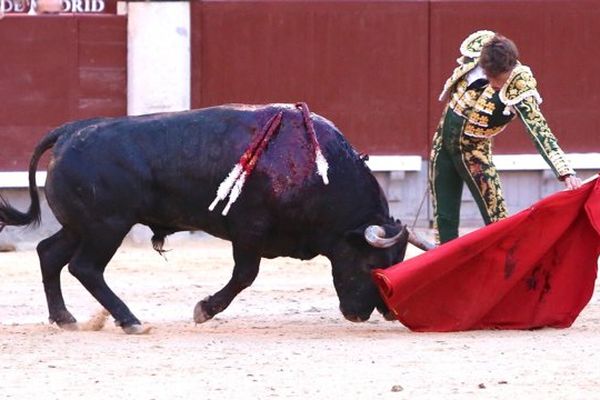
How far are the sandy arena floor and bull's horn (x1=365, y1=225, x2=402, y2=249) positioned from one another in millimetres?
374

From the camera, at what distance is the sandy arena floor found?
245 inches

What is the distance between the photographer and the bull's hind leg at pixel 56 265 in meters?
7.97

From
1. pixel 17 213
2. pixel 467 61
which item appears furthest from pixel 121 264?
pixel 467 61

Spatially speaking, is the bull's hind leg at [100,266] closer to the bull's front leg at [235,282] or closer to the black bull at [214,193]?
the black bull at [214,193]

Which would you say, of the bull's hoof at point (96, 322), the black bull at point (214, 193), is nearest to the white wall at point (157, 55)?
the bull's hoof at point (96, 322)

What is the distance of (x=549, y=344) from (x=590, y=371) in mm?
664

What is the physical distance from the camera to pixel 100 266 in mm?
7781

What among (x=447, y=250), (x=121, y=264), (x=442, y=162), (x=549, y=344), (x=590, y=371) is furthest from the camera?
(x=121, y=264)

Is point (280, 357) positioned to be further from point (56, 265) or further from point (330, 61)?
point (330, 61)

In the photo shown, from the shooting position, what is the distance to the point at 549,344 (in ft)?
23.4

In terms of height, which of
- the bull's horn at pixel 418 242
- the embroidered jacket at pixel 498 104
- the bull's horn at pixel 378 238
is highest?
the embroidered jacket at pixel 498 104

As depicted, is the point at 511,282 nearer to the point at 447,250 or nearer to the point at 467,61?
the point at 447,250

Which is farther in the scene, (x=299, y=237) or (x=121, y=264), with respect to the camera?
(x=121, y=264)

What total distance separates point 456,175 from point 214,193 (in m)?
1.14
